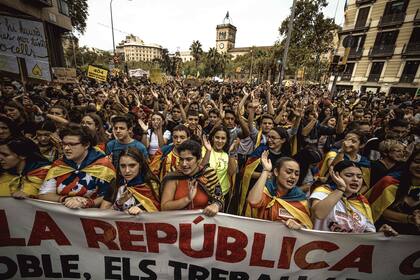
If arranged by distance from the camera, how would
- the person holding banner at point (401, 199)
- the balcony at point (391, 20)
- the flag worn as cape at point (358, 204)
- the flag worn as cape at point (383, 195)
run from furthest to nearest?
1. the balcony at point (391, 20)
2. the flag worn as cape at point (383, 195)
3. the person holding banner at point (401, 199)
4. the flag worn as cape at point (358, 204)

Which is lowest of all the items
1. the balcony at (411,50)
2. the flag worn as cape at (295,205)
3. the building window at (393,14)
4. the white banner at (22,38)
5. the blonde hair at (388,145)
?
the flag worn as cape at (295,205)

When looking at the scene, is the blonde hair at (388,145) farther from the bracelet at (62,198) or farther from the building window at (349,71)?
the building window at (349,71)

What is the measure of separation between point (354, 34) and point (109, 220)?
34.9m

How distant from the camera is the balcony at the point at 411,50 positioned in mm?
22219

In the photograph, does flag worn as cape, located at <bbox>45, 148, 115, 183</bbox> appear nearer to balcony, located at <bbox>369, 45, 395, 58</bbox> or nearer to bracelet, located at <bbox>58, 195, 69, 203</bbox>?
bracelet, located at <bbox>58, 195, 69, 203</bbox>

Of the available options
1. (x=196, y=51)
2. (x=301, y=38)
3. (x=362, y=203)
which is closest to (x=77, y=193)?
(x=362, y=203)

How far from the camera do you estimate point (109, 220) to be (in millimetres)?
2209

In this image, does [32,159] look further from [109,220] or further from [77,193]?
[109,220]

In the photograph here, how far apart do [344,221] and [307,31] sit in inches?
1287

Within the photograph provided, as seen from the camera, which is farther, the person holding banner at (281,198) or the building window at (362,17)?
the building window at (362,17)

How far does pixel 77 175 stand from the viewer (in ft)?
8.21

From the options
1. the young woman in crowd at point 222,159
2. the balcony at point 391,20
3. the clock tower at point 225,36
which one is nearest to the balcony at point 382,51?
the balcony at point 391,20

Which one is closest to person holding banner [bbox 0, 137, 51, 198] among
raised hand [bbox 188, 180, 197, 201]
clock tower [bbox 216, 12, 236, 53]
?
raised hand [bbox 188, 180, 197, 201]

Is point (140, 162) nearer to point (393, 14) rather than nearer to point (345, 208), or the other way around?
point (345, 208)
